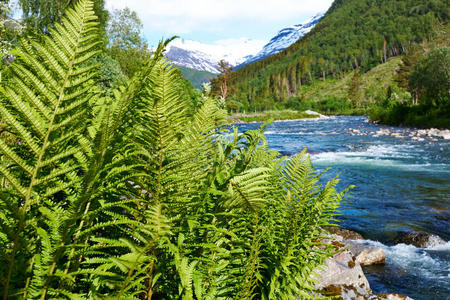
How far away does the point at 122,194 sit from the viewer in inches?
47.7

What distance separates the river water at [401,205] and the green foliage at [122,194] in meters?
1.53

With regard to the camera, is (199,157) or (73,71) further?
(199,157)

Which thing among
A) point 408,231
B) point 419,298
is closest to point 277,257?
point 419,298

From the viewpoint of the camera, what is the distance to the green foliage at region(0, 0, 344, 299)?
2.59 ft

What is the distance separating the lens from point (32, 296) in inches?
31.2

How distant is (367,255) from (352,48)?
602 ft

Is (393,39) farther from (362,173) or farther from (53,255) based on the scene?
(53,255)

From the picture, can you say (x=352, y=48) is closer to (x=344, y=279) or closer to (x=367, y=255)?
(x=367, y=255)

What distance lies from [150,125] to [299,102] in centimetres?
12720

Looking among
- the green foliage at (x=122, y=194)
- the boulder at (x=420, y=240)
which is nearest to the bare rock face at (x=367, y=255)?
→ the boulder at (x=420, y=240)

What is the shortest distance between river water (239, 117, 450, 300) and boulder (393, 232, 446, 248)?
19 centimetres

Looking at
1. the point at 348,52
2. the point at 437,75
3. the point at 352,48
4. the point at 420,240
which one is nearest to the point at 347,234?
the point at 420,240

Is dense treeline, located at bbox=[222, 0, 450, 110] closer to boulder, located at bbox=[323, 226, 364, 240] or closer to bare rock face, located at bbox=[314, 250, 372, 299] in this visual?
boulder, located at bbox=[323, 226, 364, 240]

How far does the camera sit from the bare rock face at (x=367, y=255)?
20.1 feet
